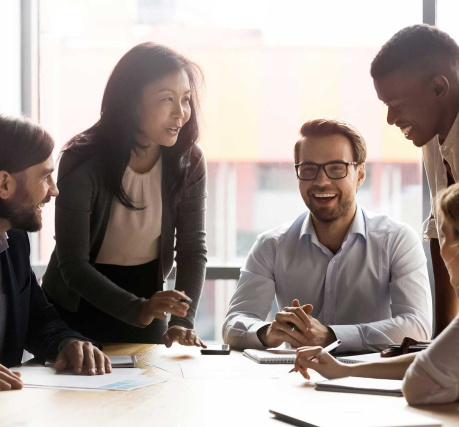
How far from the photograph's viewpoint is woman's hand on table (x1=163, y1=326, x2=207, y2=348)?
2338 millimetres

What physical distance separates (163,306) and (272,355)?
0.36 m

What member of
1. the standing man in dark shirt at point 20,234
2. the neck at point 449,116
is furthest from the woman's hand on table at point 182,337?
the neck at point 449,116

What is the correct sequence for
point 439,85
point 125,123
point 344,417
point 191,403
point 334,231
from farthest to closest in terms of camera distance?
1. point 334,231
2. point 125,123
3. point 439,85
4. point 191,403
5. point 344,417

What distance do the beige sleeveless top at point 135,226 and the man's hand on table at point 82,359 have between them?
1.92ft

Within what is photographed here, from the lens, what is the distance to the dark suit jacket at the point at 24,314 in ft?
7.23

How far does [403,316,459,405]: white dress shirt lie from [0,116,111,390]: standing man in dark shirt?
3.42ft

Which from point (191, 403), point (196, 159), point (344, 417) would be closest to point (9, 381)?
point (191, 403)

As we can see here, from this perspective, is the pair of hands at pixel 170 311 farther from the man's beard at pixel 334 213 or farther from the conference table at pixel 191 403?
the man's beard at pixel 334 213

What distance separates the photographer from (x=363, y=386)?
1.68 m

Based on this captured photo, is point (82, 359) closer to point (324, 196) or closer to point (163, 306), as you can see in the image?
point (163, 306)

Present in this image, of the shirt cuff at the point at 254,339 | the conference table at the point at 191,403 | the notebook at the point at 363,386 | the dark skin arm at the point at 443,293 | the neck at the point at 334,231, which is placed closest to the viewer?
the conference table at the point at 191,403

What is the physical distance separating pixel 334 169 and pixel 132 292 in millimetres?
882

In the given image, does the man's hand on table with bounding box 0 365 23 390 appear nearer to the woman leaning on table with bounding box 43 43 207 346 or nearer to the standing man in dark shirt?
the standing man in dark shirt

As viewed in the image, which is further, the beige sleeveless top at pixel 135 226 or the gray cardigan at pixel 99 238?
the beige sleeveless top at pixel 135 226
